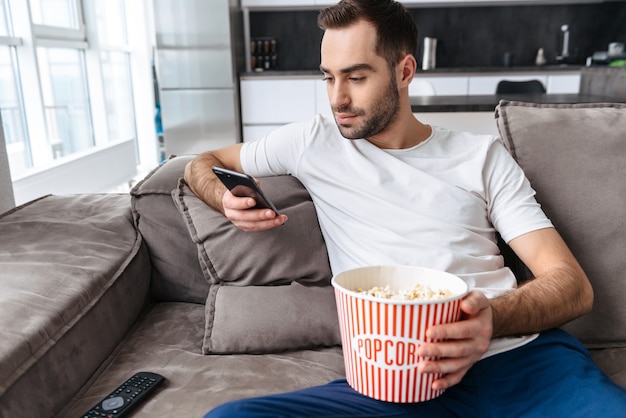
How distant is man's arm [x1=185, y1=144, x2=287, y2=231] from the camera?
3.73 feet

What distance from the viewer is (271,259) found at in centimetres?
125

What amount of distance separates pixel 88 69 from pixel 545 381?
3887mm

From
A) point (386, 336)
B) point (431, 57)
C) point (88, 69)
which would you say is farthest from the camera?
point (431, 57)

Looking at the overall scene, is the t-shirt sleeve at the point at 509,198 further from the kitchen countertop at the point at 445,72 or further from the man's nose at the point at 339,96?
the kitchen countertop at the point at 445,72

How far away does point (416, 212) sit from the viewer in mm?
1160

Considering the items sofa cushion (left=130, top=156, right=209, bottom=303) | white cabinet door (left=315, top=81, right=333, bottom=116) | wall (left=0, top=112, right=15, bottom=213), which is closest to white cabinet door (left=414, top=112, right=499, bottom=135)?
sofa cushion (left=130, top=156, right=209, bottom=303)

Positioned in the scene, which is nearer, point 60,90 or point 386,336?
point 386,336

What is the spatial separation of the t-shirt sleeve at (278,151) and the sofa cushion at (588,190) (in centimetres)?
50

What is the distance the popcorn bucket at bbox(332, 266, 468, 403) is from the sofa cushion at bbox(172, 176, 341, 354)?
1.15 feet

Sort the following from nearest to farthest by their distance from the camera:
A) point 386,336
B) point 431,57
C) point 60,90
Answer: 1. point 386,336
2. point 60,90
3. point 431,57

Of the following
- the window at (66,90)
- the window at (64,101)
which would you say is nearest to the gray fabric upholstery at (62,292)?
the window at (66,90)

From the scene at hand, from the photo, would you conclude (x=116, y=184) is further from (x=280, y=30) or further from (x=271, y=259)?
(x=271, y=259)

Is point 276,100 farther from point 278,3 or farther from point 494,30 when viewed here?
point 494,30

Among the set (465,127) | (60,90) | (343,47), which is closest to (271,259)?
(343,47)
